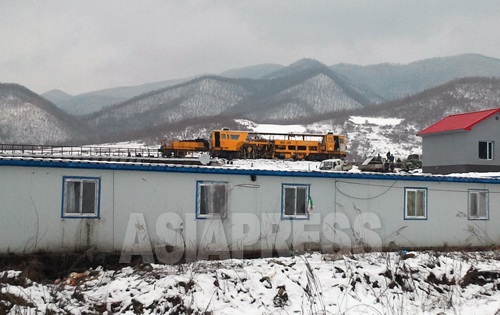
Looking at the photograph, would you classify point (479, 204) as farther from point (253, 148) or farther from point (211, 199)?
point (253, 148)

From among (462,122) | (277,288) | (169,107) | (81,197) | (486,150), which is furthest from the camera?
(169,107)

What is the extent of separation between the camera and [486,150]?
28734 mm

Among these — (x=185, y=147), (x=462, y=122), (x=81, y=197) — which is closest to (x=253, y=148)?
(x=185, y=147)

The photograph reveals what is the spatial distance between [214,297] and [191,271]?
40.3 inches

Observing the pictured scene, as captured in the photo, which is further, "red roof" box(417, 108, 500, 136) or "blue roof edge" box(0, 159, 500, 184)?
"red roof" box(417, 108, 500, 136)

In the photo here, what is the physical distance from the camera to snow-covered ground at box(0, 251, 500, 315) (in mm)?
9898

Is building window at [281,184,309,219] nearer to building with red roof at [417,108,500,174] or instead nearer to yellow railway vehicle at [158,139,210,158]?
building with red roof at [417,108,500,174]

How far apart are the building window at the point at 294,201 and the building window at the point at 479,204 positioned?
625 cm

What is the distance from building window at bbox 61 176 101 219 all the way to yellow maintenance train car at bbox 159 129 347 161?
2545 cm

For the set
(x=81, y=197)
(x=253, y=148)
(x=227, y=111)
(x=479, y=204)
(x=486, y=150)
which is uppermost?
(x=227, y=111)

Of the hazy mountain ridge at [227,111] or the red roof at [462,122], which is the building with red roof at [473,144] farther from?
the hazy mountain ridge at [227,111]

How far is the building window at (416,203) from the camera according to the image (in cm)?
1483

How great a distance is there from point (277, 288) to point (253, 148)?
1086 inches

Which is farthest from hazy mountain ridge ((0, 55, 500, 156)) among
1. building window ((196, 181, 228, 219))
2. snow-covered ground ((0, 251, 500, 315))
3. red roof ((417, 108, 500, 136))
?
building window ((196, 181, 228, 219))
